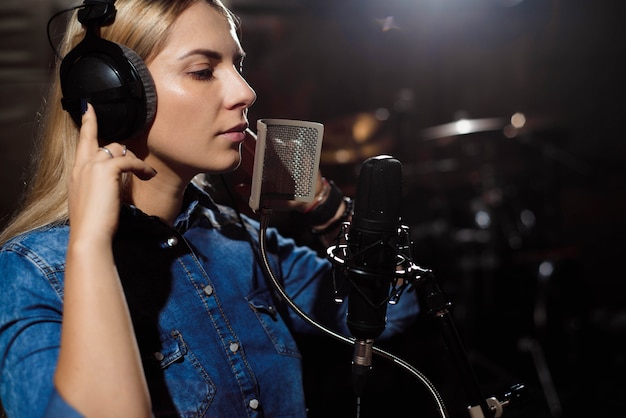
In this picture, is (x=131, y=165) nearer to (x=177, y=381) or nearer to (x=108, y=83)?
(x=108, y=83)

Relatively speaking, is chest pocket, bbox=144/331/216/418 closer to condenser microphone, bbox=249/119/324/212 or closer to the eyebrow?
condenser microphone, bbox=249/119/324/212

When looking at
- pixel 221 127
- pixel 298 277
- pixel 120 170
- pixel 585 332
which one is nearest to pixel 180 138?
pixel 221 127

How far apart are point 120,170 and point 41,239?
0.27 m

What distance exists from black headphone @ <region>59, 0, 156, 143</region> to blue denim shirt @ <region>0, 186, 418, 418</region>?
0.65 ft

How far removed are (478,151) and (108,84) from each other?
3.06 metres

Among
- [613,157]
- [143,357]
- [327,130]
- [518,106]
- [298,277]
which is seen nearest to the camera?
[143,357]

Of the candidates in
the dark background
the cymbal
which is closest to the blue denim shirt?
the dark background

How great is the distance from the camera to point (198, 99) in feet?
3.57

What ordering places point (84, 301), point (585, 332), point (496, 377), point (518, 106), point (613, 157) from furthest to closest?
point (518, 106) < point (613, 157) < point (585, 332) < point (496, 377) < point (84, 301)

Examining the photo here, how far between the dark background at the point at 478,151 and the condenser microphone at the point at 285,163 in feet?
3.68

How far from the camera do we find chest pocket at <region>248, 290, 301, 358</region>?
1.25 m

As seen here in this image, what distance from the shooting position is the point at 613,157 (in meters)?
4.36

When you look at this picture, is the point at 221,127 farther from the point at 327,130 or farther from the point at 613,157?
the point at 613,157

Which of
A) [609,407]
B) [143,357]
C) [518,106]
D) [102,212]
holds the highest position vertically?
[518,106]
